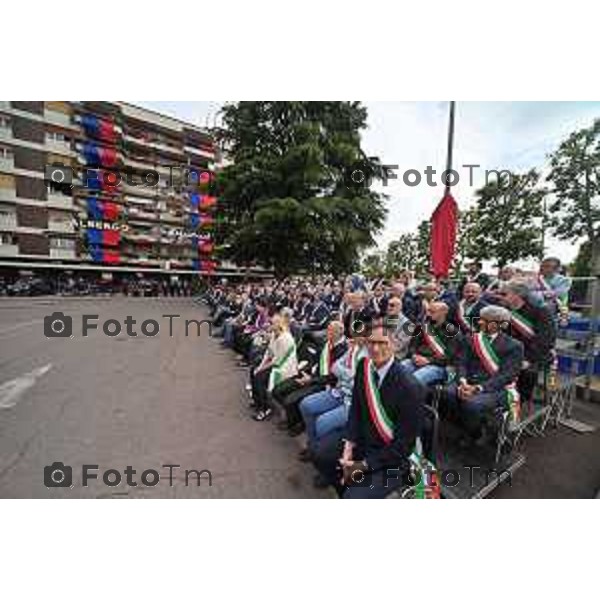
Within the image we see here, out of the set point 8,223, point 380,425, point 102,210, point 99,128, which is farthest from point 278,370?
point 102,210

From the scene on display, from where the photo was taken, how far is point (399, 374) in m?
2.51

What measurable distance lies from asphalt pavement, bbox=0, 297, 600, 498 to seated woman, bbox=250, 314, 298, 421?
0.31m

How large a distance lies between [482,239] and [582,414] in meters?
17.7

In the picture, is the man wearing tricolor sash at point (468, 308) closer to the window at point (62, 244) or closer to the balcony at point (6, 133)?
the balcony at point (6, 133)

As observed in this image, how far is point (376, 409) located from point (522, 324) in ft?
7.48

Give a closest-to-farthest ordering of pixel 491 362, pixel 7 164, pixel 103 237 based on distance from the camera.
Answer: pixel 491 362, pixel 7 164, pixel 103 237

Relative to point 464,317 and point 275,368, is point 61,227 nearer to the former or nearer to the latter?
point 275,368

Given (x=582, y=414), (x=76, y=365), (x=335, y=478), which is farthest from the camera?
(x=76, y=365)

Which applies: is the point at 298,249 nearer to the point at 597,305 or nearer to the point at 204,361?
the point at 204,361

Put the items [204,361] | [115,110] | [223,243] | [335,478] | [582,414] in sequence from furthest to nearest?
1. [115,110]
2. [223,243]
3. [204,361]
4. [582,414]
5. [335,478]

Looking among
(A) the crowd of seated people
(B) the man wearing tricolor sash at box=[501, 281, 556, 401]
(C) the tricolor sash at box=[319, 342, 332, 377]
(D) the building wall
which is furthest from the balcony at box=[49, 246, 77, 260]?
(B) the man wearing tricolor sash at box=[501, 281, 556, 401]

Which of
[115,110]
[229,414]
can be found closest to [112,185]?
[115,110]

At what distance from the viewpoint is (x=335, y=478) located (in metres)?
2.91

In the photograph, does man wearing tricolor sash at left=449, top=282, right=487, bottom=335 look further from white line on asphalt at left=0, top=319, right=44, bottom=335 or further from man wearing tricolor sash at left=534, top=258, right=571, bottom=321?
white line on asphalt at left=0, top=319, right=44, bottom=335
